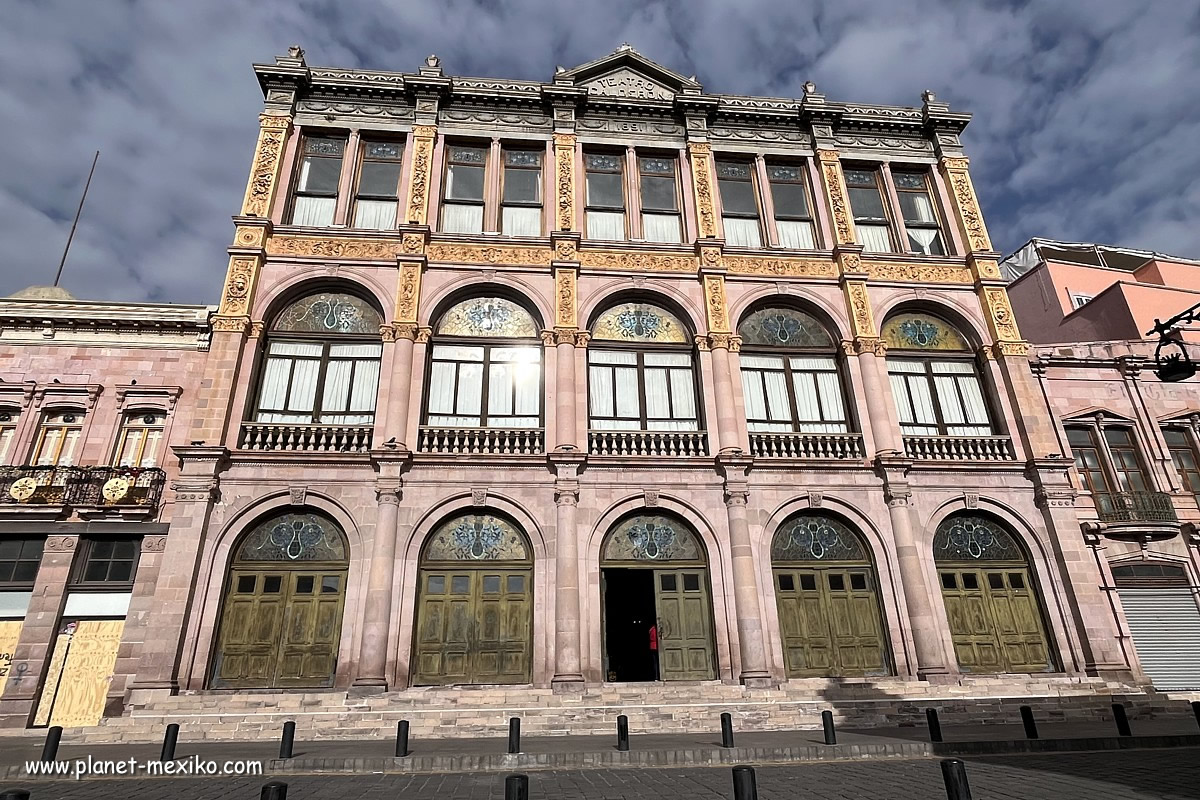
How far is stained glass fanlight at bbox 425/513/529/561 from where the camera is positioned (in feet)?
52.4

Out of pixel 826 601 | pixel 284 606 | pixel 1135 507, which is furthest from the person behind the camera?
pixel 1135 507

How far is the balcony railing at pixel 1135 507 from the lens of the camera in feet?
59.2

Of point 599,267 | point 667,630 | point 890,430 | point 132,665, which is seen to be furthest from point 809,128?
point 132,665

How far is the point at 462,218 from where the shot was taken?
66.1 feet

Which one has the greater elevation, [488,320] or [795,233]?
[795,233]

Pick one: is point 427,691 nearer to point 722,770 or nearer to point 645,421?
point 722,770

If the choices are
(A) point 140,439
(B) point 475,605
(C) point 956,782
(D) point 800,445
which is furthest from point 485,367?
(C) point 956,782

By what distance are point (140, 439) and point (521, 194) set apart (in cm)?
1266

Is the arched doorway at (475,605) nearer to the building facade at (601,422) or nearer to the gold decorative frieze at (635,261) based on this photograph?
the building facade at (601,422)

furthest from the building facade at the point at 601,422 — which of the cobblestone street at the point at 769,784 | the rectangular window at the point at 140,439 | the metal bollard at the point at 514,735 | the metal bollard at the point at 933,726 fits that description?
the cobblestone street at the point at 769,784

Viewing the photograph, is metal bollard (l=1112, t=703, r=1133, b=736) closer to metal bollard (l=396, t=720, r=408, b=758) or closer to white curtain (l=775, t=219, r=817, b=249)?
metal bollard (l=396, t=720, r=408, b=758)

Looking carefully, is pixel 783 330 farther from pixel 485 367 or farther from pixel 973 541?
pixel 485 367

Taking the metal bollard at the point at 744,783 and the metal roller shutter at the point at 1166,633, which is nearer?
the metal bollard at the point at 744,783

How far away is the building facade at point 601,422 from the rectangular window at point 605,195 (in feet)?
0.32
